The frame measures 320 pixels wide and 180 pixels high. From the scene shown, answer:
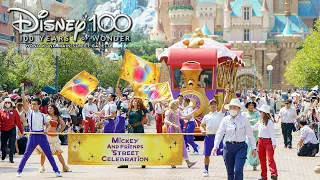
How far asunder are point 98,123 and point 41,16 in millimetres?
26960

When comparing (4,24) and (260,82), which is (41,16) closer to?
(4,24)

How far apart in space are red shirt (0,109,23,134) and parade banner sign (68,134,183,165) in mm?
3130

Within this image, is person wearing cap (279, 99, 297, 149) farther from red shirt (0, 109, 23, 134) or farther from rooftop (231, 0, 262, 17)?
rooftop (231, 0, 262, 17)

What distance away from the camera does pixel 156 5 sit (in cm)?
13025

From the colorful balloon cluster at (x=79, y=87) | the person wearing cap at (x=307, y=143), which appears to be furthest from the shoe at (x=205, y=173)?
the colorful balloon cluster at (x=79, y=87)

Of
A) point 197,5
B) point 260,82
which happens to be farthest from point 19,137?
point 197,5

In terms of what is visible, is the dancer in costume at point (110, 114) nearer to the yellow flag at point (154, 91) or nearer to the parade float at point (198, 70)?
the yellow flag at point (154, 91)

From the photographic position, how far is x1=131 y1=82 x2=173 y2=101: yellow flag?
2419cm

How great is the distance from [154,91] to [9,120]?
212 inches

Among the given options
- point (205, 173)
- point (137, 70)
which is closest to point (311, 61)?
point (137, 70)

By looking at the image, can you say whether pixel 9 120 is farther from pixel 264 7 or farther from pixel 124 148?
pixel 264 7

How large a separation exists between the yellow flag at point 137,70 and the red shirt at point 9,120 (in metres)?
4.51

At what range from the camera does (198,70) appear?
2905 cm

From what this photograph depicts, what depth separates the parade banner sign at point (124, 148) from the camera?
1727 centimetres
